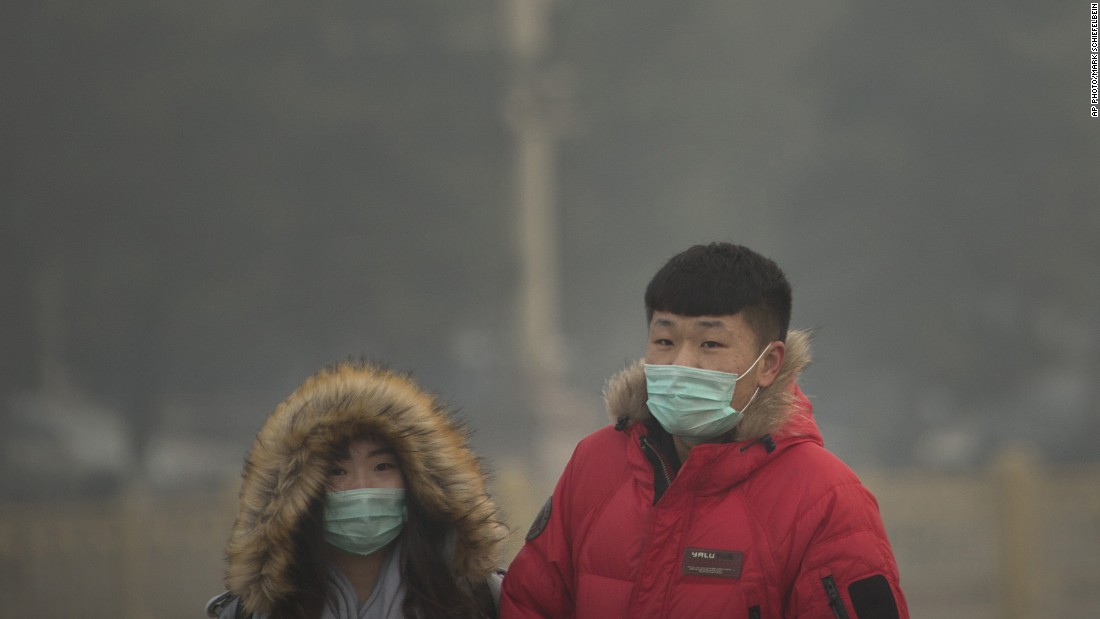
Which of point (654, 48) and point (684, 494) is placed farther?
point (654, 48)

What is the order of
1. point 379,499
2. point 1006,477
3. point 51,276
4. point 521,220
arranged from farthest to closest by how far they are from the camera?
point 521,220, point 51,276, point 1006,477, point 379,499

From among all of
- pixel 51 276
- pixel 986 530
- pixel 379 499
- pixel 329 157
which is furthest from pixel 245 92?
pixel 379 499

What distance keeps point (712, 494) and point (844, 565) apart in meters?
0.28

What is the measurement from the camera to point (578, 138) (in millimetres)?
19797

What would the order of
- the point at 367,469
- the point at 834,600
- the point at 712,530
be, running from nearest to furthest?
the point at 834,600
the point at 712,530
the point at 367,469

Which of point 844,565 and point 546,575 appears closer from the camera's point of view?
point 844,565

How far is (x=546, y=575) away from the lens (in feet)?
8.53

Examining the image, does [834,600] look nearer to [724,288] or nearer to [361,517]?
[724,288]

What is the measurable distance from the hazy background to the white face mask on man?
500 inches

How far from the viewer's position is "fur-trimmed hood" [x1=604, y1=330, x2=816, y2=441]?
2.50 meters

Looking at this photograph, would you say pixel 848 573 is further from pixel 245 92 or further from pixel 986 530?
pixel 245 92

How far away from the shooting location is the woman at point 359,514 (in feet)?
8.69

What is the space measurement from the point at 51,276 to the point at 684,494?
13272mm

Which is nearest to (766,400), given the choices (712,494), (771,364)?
(771,364)
